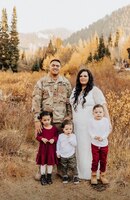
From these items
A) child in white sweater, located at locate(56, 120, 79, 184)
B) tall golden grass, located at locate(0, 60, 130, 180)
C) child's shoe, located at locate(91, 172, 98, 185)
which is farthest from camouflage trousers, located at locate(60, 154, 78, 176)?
tall golden grass, located at locate(0, 60, 130, 180)

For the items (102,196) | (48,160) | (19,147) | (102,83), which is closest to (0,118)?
(19,147)

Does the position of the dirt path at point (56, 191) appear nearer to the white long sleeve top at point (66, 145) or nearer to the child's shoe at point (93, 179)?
the child's shoe at point (93, 179)

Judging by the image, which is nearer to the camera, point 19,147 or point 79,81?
point 79,81

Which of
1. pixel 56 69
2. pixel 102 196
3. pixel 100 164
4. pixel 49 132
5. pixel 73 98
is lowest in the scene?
pixel 102 196

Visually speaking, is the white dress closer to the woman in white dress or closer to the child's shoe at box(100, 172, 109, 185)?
the woman in white dress

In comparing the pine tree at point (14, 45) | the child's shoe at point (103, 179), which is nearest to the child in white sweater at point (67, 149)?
the child's shoe at point (103, 179)

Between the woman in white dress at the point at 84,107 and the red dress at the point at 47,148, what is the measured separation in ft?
1.17

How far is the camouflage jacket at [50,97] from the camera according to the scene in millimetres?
5605

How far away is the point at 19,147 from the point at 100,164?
176 cm

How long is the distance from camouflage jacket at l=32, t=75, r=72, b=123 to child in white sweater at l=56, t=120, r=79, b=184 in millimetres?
A: 184

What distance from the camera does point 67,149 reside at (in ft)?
18.5

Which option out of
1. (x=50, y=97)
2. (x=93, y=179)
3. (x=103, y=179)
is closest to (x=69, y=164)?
(x=93, y=179)

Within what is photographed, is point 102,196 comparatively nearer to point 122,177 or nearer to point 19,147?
point 122,177

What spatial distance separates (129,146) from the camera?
22.8ft
